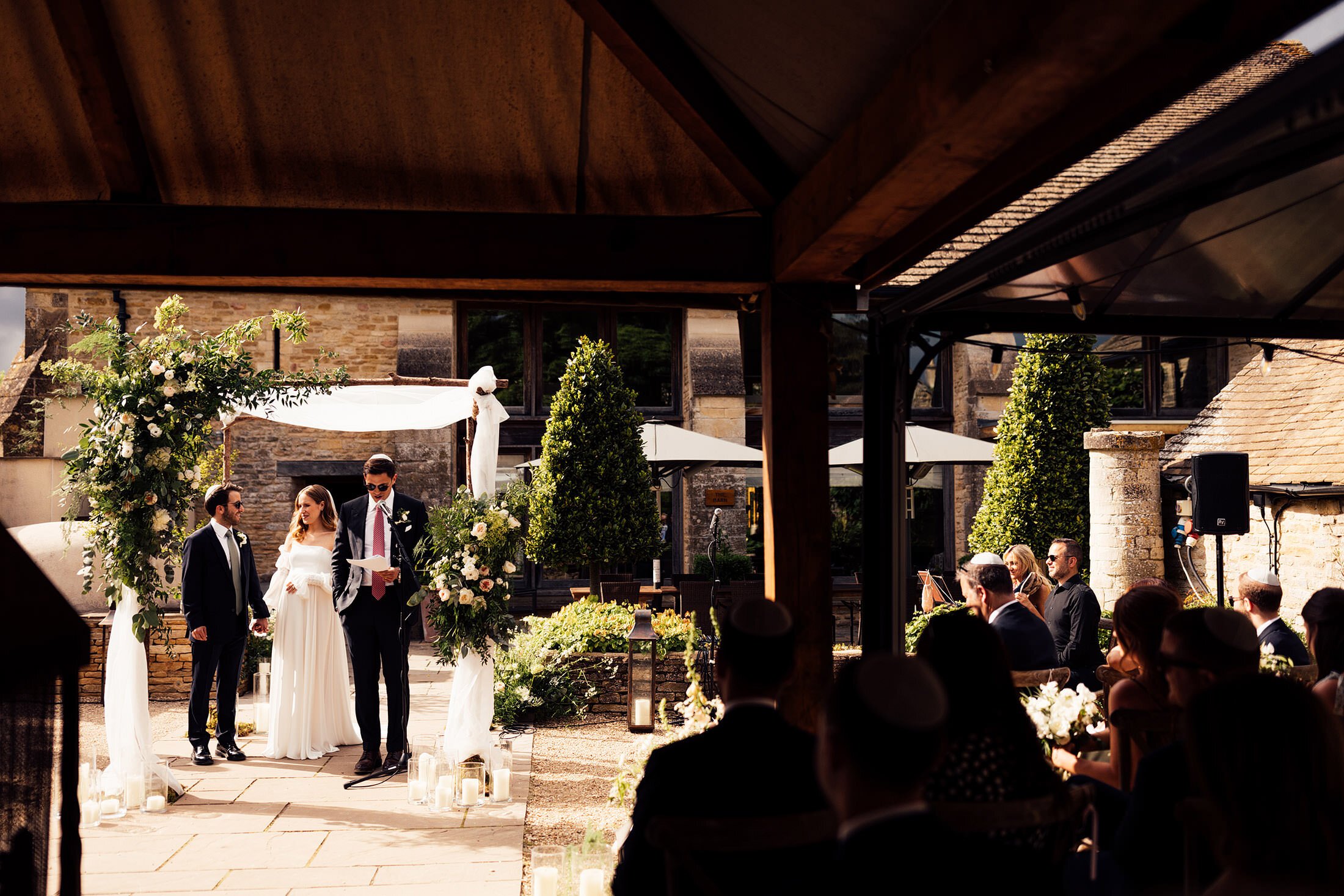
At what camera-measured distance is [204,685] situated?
21.9 ft

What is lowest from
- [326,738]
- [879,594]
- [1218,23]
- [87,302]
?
[326,738]

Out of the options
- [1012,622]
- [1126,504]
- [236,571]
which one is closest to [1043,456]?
[1126,504]

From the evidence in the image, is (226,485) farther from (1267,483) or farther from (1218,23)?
(1267,483)

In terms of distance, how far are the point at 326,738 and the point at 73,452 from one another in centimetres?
240

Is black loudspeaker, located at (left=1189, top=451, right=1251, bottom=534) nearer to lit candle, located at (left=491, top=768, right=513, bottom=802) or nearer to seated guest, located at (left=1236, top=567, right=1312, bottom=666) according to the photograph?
seated guest, located at (left=1236, top=567, right=1312, bottom=666)

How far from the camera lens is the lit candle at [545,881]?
13.0ft

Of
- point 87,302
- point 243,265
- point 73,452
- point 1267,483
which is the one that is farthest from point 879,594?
point 87,302

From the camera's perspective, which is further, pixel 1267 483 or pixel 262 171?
pixel 1267 483

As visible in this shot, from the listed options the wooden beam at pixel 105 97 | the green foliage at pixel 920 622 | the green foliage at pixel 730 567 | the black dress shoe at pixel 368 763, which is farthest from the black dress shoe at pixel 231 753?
the green foliage at pixel 730 567

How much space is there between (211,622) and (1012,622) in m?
4.82

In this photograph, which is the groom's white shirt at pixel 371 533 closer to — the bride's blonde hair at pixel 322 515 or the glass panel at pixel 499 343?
the bride's blonde hair at pixel 322 515

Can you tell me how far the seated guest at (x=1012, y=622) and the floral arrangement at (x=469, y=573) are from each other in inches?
109

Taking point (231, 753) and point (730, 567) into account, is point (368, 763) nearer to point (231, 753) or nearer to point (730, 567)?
point (231, 753)

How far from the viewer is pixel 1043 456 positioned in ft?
44.1
